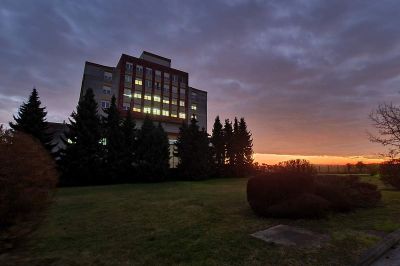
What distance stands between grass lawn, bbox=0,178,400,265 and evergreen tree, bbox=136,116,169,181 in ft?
68.6

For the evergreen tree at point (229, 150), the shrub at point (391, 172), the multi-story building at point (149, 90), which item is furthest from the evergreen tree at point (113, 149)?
the multi-story building at point (149, 90)

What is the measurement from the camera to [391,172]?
19.2 metres

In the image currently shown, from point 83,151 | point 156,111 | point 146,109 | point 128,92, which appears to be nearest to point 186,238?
point 83,151

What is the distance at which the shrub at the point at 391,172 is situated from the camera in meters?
17.9

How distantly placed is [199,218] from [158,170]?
23587 mm

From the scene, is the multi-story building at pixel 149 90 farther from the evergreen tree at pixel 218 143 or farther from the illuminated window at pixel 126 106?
the evergreen tree at pixel 218 143

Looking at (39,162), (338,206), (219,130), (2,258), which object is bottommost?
(2,258)

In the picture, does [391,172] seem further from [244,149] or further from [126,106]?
[126,106]

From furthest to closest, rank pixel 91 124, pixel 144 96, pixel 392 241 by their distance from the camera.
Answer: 1. pixel 144 96
2. pixel 91 124
3. pixel 392 241

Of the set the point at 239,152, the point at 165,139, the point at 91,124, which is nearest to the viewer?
the point at 91,124

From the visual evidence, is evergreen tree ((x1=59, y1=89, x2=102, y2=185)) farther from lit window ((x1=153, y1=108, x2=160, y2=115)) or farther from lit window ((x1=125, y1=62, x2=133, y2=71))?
lit window ((x1=153, y1=108, x2=160, y2=115))

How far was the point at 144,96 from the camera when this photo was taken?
2768 inches


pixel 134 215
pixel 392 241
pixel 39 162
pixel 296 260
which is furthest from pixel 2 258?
pixel 392 241

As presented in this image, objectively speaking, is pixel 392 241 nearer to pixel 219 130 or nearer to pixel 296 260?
pixel 296 260
